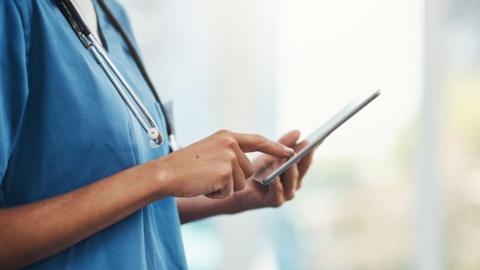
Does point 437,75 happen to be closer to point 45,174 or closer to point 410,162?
point 410,162

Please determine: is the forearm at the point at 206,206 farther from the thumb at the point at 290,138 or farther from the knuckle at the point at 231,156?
the knuckle at the point at 231,156

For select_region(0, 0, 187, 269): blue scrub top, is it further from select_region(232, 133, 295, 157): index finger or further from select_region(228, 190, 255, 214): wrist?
select_region(228, 190, 255, 214): wrist

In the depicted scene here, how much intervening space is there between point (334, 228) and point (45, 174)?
54.2 inches

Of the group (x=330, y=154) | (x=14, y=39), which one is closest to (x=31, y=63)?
(x=14, y=39)

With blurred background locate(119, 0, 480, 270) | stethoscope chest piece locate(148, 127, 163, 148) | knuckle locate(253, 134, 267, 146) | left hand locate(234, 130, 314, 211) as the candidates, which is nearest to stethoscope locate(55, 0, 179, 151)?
stethoscope chest piece locate(148, 127, 163, 148)

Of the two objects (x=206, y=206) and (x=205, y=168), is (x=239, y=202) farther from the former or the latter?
(x=205, y=168)

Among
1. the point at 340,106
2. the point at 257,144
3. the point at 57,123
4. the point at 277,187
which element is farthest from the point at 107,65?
the point at 340,106

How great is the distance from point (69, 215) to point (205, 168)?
141mm

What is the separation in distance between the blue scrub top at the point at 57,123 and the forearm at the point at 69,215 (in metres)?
0.05

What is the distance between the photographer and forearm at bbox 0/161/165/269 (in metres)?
0.59

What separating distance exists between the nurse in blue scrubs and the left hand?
17 centimetres

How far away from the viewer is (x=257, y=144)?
72 centimetres

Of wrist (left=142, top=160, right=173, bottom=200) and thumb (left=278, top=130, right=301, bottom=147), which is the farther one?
thumb (left=278, top=130, right=301, bottom=147)

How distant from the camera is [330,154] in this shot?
6.16ft
